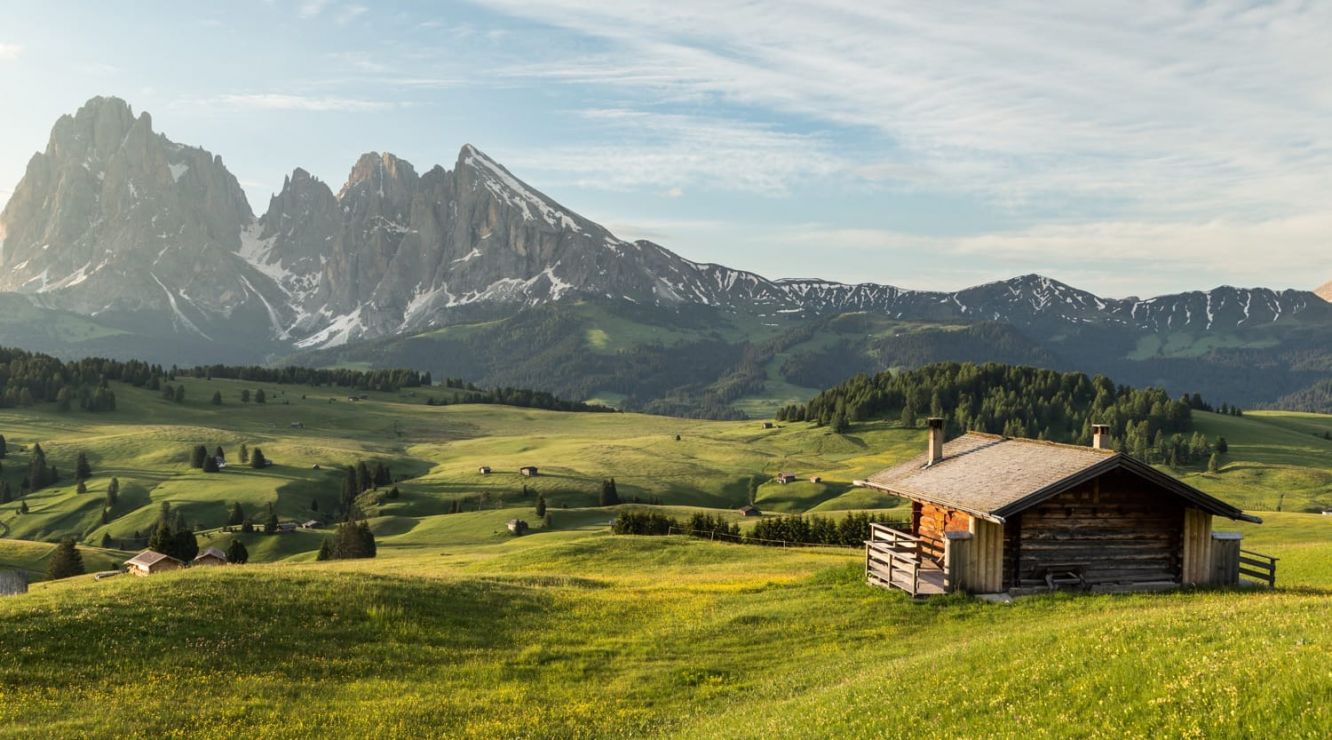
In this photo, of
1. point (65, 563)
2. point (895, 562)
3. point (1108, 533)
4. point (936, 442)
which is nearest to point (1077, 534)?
point (1108, 533)

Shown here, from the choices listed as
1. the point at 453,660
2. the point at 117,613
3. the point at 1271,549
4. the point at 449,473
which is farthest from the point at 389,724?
the point at 449,473

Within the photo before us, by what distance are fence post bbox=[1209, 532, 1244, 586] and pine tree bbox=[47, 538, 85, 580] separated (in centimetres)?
10341

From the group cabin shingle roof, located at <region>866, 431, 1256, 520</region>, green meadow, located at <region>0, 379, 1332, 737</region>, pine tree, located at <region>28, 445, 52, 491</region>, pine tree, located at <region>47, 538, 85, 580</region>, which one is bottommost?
pine tree, located at <region>28, 445, 52, 491</region>

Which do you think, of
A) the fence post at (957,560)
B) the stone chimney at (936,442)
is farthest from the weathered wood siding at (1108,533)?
the stone chimney at (936,442)

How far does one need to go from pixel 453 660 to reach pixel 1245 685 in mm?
20831

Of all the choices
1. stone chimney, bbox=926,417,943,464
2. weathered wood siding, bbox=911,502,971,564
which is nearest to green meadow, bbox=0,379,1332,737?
weathered wood siding, bbox=911,502,971,564

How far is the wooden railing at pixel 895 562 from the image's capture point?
3306 cm

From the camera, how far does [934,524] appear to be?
39031 mm

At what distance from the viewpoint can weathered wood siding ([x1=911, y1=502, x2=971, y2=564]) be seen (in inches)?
1421

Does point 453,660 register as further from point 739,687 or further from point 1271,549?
point 1271,549

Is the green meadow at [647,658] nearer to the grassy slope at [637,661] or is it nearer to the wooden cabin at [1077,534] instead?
the grassy slope at [637,661]

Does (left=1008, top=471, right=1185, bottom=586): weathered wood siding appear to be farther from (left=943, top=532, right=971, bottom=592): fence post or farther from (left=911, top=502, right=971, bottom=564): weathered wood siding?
(left=911, top=502, right=971, bottom=564): weathered wood siding

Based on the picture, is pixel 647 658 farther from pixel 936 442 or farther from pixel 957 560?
pixel 936 442

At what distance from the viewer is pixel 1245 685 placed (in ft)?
45.2
